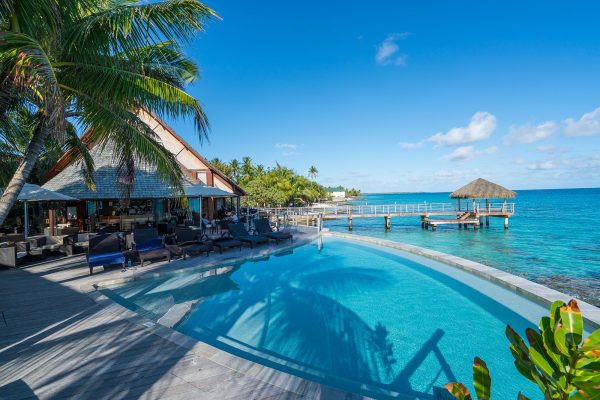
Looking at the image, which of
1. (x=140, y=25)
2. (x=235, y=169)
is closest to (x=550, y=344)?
(x=140, y=25)

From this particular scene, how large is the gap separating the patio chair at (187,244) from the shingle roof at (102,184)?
375 centimetres

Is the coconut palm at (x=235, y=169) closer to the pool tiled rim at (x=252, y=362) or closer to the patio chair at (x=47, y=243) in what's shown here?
the patio chair at (x=47, y=243)

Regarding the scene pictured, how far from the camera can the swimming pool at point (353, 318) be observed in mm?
4145

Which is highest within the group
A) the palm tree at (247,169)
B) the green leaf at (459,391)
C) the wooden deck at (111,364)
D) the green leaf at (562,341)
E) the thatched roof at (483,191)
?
the palm tree at (247,169)

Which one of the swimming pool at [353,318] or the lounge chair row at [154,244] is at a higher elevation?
the lounge chair row at [154,244]

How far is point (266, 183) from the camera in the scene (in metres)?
45.0

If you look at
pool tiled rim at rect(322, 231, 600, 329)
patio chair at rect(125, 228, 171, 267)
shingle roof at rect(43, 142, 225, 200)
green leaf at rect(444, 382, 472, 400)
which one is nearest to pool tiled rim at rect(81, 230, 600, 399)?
pool tiled rim at rect(322, 231, 600, 329)

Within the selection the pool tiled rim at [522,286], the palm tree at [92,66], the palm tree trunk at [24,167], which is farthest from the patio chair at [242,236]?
the palm tree trunk at [24,167]

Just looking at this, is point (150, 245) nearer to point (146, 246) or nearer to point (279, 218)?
point (146, 246)

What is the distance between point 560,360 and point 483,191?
33872 mm

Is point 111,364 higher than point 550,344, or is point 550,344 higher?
point 550,344

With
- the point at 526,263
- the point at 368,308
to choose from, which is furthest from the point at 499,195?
the point at 368,308

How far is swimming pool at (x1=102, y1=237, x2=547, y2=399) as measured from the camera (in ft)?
13.6

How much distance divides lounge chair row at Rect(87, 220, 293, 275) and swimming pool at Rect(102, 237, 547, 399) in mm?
1080
